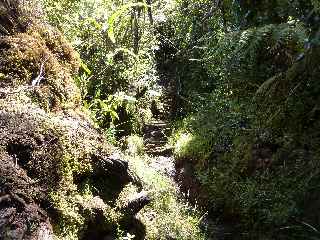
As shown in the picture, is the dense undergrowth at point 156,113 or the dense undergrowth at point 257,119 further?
the dense undergrowth at point 257,119

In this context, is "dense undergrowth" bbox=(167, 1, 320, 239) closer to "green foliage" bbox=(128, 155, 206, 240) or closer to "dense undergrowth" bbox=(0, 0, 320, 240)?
"dense undergrowth" bbox=(0, 0, 320, 240)

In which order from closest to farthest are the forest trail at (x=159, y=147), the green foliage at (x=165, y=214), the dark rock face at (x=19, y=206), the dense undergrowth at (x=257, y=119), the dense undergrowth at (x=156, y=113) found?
the dark rock face at (x=19, y=206) < the dense undergrowth at (x=156, y=113) < the dense undergrowth at (x=257, y=119) < the green foliage at (x=165, y=214) < the forest trail at (x=159, y=147)

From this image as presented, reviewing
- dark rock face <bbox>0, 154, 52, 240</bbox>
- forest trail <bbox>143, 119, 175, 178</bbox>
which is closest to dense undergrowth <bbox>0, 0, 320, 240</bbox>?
dark rock face <bbox>0, 154, 52, 240</bbox>

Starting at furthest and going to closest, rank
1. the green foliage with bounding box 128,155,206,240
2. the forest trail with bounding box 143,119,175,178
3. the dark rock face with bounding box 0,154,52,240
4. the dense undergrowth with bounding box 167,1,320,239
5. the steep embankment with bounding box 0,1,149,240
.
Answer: the forest trail with bounding box 143,119,175,178
the green foliage with bounding box 128,155,206,240
the dense undergrowth with bounding box 167,1,320,239
the steep embankment with bounding box 0,1,149,240
the dark rock face with bounding box 0,154,52,240

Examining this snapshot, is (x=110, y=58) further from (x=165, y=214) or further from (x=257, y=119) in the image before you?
(x=165, y=214)

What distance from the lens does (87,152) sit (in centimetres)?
368

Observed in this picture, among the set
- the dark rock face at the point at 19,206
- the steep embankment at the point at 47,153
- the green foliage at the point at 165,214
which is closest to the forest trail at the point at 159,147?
the green foliage at the point at 165,214

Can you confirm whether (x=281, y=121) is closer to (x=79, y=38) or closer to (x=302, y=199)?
(x=302, y=199)

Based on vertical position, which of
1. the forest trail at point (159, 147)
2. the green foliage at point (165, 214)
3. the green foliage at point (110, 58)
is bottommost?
the forest trail at point (159, 147)

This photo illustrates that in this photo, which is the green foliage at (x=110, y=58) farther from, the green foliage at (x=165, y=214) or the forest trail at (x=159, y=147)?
the green foliage at (x=165, y=214)

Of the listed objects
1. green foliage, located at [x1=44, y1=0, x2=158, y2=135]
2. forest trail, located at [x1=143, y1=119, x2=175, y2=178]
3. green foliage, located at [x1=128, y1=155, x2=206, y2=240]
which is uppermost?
green foliage, located at [x1=44, y1=0, x2=158, y2=135]

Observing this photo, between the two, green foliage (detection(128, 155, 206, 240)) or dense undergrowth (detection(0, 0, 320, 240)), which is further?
green foliage (detection(128, 155, 206, 240))

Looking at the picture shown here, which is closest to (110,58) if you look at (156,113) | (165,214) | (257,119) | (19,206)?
(156,113)

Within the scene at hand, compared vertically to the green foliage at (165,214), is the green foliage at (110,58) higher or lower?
higher
